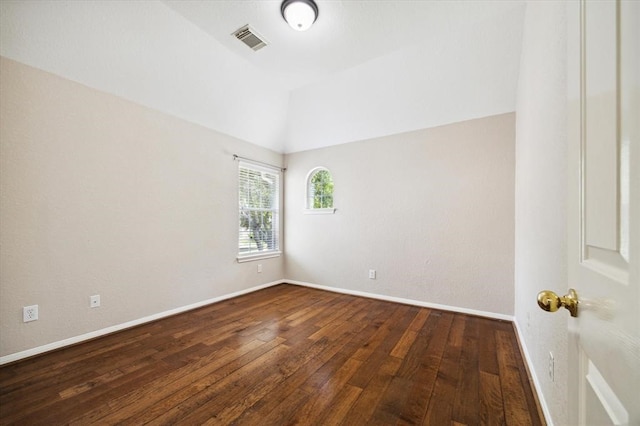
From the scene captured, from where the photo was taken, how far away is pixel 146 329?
265cm

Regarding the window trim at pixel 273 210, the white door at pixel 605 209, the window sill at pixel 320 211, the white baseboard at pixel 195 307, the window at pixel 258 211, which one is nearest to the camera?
the white door at pixel 605 209

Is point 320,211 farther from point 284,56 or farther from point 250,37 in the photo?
point 250,37

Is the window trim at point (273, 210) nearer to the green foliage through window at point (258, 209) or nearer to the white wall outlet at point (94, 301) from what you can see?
the green foliage through window at point (258, 209)

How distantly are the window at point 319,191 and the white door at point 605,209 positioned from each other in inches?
142

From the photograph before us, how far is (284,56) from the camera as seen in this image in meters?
2.87

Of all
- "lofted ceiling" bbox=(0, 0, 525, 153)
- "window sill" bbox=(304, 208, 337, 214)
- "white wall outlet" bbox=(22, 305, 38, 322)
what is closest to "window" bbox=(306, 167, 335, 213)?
"window sill" bbox=(304, 208, 337, 214)

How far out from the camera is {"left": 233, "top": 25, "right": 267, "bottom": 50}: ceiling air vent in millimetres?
2460

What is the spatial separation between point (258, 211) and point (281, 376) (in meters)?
2.80

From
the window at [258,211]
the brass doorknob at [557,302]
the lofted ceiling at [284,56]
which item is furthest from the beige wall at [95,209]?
the brass doorknob at [557,302]

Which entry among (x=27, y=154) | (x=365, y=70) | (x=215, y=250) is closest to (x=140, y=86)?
(x=27, y=154)

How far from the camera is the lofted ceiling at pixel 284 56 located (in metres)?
2.14

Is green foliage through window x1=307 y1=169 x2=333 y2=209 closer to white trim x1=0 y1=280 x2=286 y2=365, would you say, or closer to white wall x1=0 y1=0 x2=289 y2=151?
white wall x1=0 y1=0 x2=289 y2=151

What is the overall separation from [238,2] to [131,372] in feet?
9.82

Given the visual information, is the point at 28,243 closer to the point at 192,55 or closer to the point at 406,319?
the point at 192,55
